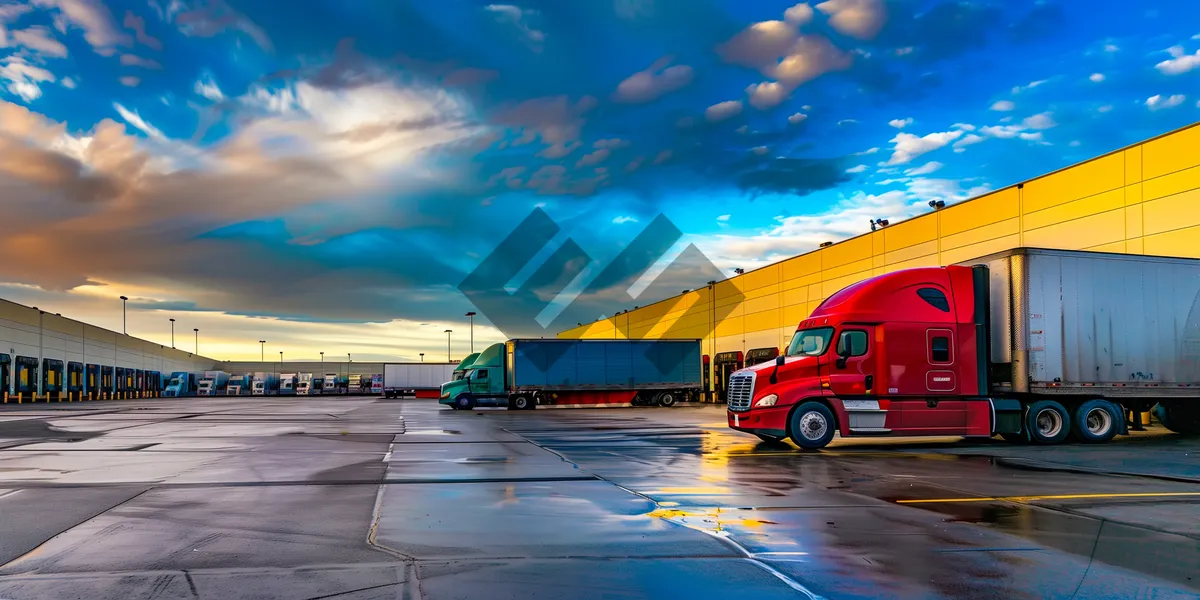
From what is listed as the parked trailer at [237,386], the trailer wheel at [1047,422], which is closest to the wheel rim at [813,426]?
the trailer wheel at [1047,422]

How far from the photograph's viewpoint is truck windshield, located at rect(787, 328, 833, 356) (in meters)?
18.0

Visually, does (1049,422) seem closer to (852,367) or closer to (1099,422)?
(1099,422)

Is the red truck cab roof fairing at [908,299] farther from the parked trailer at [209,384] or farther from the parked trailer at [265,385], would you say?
the parked trailer at [265,385]

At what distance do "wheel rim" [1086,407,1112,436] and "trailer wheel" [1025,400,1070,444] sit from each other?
0.68 m

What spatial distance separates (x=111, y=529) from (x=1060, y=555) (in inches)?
356

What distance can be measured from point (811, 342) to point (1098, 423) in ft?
24.3

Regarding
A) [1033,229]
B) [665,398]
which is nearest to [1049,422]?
[1033,229]

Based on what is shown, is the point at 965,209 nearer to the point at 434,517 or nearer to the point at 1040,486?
the point at 1040,486

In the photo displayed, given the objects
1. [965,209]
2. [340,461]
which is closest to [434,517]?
[340,461]

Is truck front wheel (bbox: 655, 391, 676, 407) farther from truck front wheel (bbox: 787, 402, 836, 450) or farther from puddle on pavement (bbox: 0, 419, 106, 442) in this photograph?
truck front wheel (bbox: 787, 402, 836, 450)

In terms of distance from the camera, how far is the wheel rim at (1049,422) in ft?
62.1

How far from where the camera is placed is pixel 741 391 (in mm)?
18672

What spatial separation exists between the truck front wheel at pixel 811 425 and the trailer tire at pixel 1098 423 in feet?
20.9

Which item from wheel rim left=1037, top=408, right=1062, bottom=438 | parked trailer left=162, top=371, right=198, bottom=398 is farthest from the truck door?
parked trailer left=162, top=371, right=198, bottom=398
